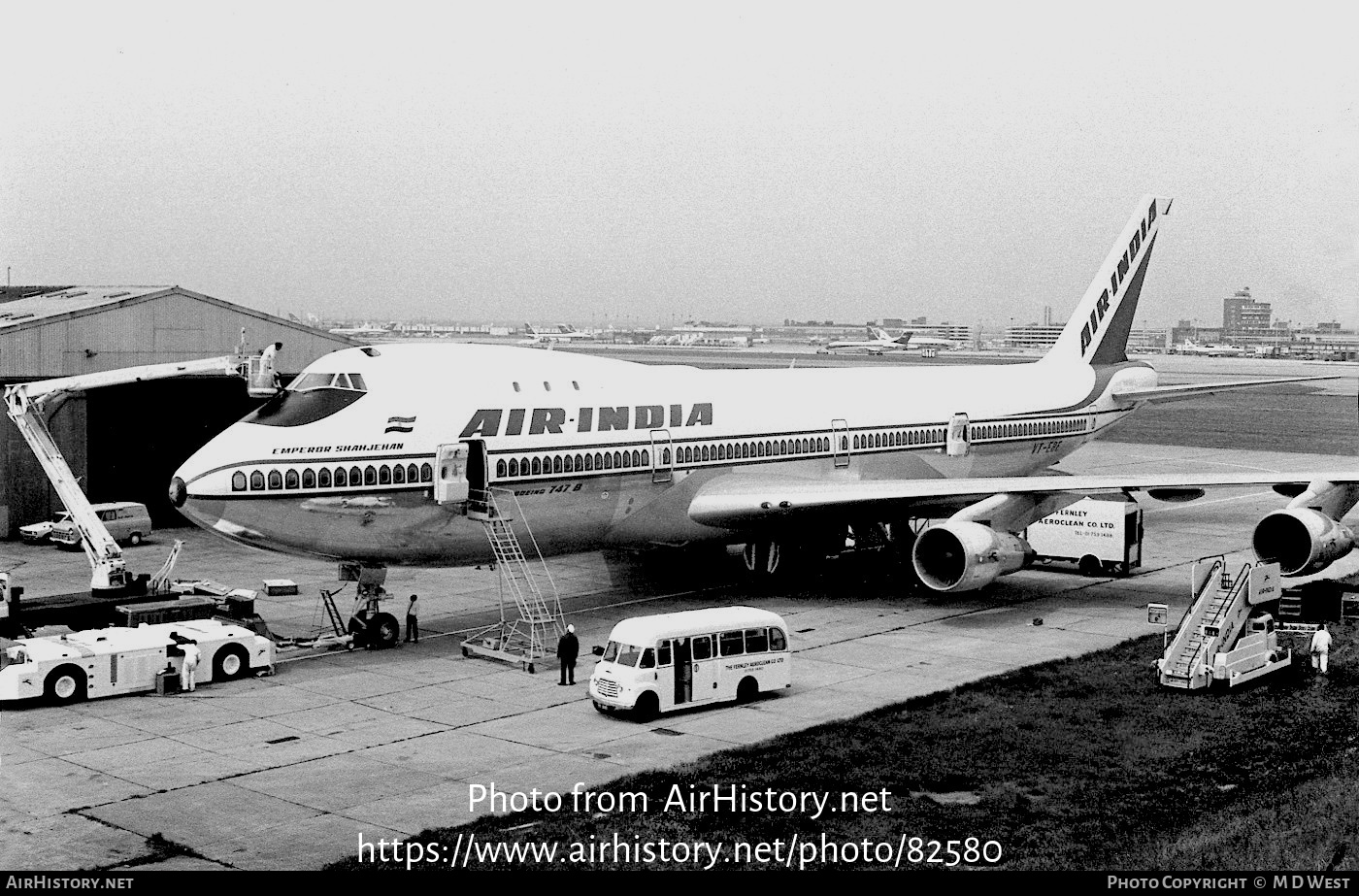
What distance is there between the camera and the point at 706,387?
106ft

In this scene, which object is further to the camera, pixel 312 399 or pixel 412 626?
pixel 412 626

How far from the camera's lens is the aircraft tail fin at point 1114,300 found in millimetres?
43844

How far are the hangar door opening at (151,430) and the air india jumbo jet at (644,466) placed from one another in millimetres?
18593

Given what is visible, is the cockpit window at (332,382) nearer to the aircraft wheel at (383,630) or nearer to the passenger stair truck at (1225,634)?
the aircraft wheel at (383,630)

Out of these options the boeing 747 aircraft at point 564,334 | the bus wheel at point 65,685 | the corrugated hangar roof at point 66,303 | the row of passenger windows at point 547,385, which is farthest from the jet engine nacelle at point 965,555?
the boeing 747 aircraft at point 564,334

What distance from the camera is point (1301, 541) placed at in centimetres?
2925

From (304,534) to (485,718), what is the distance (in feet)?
18.7

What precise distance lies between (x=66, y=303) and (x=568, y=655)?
2912 cm

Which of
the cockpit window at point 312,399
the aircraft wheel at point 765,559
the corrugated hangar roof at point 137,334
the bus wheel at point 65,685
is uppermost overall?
the corrugated hangar roof at point 137,334

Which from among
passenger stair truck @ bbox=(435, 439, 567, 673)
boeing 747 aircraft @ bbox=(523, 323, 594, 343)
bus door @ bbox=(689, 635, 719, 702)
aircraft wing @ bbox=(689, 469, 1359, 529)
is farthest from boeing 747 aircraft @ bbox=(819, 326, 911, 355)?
bus door @ bbox=(689, 635, 719, 702)

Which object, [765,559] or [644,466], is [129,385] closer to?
[644,466]

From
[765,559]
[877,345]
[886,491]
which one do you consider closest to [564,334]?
[877,345]

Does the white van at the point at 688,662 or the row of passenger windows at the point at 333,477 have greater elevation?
the row of passenger windows at the point at 333,477

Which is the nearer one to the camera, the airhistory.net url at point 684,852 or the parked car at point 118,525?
the airhistory.net url at point 684,852
